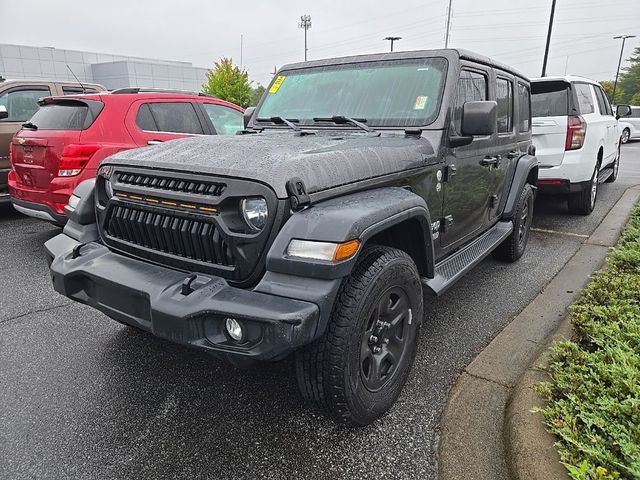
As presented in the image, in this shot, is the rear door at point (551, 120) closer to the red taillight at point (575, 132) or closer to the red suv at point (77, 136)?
the red taillight at point (575, 132)

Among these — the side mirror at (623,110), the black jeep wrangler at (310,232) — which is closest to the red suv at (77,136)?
the black jeep wrangler at (310,232)

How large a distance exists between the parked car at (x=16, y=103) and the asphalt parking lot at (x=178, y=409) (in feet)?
11.3

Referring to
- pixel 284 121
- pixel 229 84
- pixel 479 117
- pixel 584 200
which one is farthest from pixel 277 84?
pixel 229 84

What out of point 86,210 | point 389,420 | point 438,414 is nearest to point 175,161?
point 86,210

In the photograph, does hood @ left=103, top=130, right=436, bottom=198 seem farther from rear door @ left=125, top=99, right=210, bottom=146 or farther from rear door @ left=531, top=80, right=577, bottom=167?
rear door @ left=531, top=80, right=577, bottom=167

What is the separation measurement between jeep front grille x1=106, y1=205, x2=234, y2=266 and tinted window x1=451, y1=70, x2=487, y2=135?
182 cm

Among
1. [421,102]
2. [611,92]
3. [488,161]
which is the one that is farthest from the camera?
[611,92]

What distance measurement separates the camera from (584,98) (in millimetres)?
6777

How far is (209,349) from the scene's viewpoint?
1.95 metres

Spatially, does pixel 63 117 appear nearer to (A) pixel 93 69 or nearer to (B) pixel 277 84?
(B) pixel 277 84

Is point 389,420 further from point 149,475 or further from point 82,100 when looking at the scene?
point 82,100

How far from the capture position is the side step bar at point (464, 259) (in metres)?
2.89

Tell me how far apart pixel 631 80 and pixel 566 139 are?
224ft

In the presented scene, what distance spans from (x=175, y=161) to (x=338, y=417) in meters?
1.47
